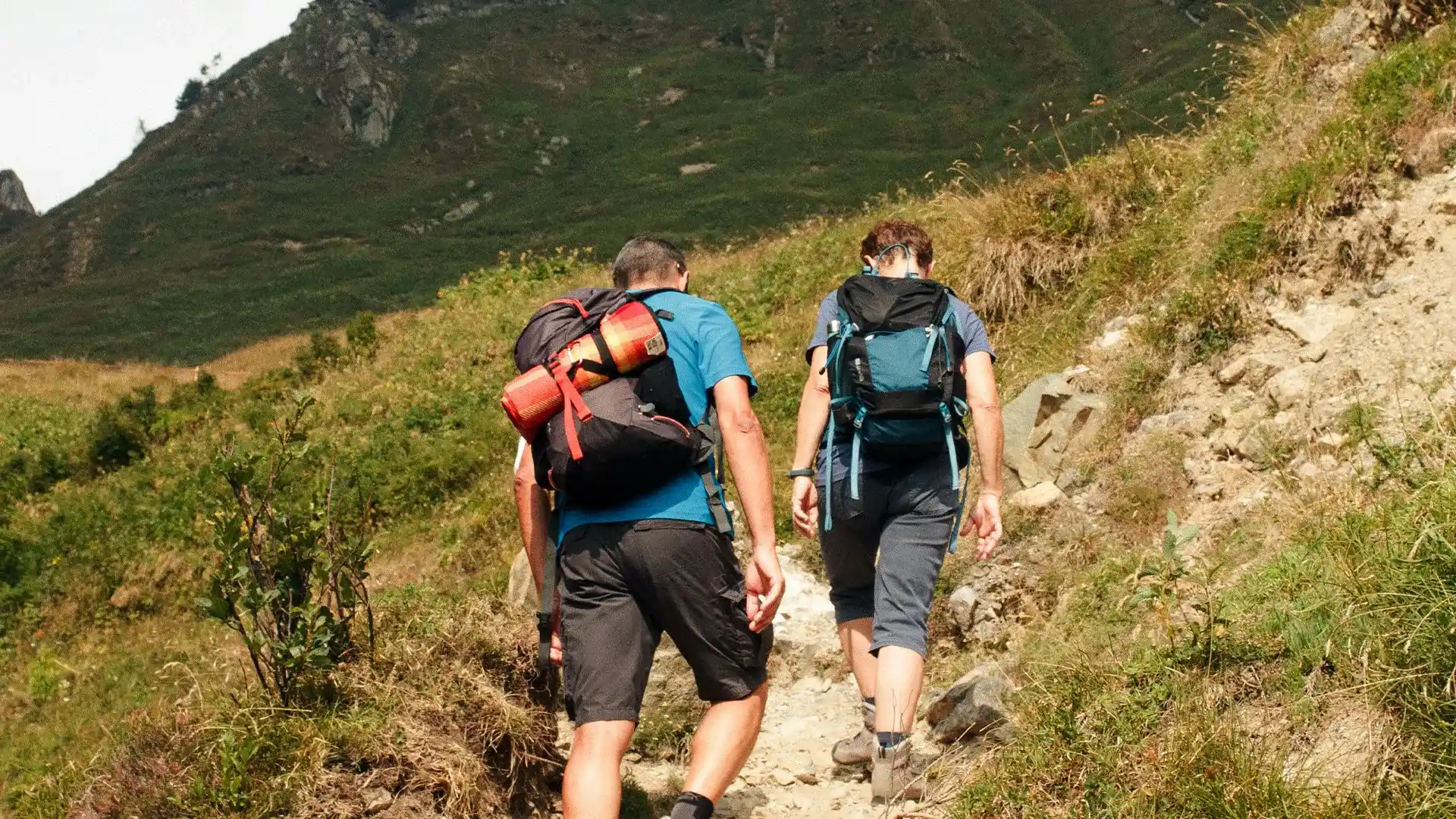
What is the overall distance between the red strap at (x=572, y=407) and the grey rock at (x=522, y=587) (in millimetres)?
3005

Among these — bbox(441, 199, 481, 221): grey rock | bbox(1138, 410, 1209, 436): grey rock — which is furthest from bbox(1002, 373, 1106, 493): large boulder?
bbox(441, 199, 481, 221): grey rock

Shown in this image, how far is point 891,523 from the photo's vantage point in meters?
4.27

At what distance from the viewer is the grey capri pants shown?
4102 mm

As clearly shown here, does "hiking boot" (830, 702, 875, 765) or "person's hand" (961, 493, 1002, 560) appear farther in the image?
"hiking boot" (830, 702, 875, 765)

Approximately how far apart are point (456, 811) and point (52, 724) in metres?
6.53

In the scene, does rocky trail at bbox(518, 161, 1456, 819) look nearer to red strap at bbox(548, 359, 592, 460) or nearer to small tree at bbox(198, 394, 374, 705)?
small tree at bbox(198, 394, 374, 705)

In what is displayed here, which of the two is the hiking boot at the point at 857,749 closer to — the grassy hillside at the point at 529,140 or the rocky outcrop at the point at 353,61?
the grassy hillside at the point at 529,140

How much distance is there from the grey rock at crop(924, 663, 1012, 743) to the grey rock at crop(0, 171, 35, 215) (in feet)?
352

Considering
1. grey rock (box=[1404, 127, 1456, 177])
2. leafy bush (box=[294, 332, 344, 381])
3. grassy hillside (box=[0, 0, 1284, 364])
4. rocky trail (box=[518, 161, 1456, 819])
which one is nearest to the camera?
rocky trail (box=[518, 161, 1456, 819])

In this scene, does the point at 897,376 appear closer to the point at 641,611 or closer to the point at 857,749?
the point at 641,611

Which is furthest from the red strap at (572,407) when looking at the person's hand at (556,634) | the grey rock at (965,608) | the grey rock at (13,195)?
the grey rock at (13,195)

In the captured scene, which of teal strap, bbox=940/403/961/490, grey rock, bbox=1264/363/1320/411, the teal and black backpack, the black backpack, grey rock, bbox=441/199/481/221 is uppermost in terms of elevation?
grey rock, bbox=441/199/481/221

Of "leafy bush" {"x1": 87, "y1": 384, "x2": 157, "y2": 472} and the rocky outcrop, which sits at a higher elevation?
the rocky outcrop

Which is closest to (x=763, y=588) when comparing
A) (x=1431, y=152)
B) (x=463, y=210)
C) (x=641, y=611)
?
(x=641, y=611)
